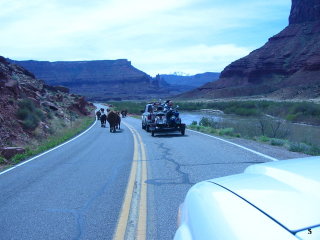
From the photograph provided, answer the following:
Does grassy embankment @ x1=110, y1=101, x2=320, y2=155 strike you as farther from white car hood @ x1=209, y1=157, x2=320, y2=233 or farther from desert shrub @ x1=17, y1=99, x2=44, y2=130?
white car hood @ x1=209, y1=157, x2=320, y2=233

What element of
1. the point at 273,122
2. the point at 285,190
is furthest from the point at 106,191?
the point at 273,122

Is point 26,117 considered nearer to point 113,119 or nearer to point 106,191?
point 113,119

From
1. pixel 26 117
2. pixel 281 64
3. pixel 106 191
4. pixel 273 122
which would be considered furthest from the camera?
pixel 281 64

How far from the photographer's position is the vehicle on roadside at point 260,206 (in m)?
2.13

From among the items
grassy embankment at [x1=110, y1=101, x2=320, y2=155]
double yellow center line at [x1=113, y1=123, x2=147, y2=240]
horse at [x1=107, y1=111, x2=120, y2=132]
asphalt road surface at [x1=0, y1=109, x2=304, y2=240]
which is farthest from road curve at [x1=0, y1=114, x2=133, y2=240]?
horse at [x1=107, y1=111, x2=120, y2=132]

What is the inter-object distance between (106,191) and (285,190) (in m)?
6.59

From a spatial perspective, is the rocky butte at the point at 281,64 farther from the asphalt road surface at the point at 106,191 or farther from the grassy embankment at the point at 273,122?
the asphalt road surface at the point at 106,191

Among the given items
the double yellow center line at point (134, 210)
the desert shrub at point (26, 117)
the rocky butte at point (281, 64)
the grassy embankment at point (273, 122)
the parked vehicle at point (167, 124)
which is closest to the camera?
the double yellow center line at point (134, 210)

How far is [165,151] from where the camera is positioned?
1599 centimetres

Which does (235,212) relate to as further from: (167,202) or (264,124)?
(264,124)

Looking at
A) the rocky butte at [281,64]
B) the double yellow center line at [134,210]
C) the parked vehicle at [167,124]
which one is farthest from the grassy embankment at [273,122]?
the rocky butte at [281,64]

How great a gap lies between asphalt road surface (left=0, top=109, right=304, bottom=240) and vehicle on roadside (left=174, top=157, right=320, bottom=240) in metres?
2.86

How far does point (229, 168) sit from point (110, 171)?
299 centimetres

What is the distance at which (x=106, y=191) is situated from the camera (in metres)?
8.81
